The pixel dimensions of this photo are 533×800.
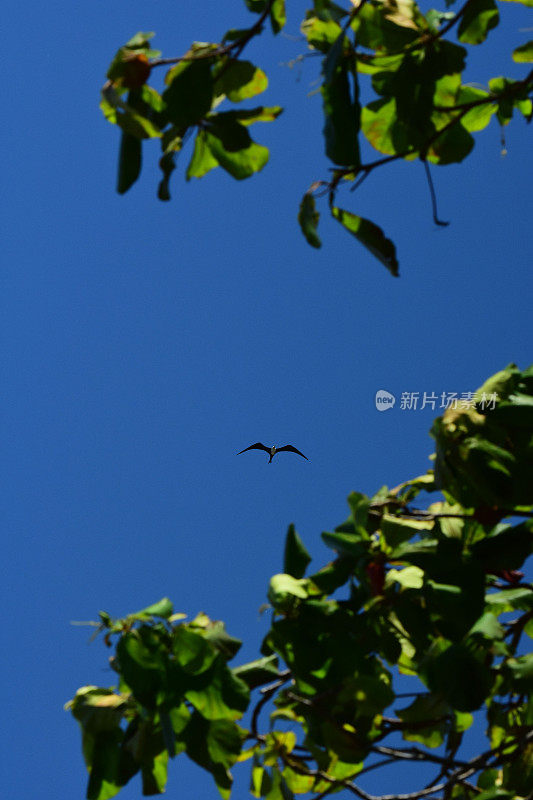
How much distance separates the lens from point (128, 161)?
197 cm

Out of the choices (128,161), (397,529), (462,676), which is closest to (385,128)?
(128,161)

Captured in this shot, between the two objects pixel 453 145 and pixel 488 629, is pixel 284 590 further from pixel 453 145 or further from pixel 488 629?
pixel 453 145

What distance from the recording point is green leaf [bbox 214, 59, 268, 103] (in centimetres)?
211

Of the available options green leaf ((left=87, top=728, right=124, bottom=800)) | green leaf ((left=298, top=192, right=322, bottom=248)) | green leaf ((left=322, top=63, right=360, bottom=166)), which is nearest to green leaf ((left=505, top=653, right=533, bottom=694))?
green leaf ((left=87, top=728, right=124, bottom=800))

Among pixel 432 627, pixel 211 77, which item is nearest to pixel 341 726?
pixel 432 627

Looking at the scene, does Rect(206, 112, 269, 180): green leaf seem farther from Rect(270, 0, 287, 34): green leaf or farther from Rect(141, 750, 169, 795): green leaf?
Rect(141, 750, 169, 795): green leaf

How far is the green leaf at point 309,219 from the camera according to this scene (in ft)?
7.13

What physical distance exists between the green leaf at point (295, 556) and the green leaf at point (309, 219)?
0.79m

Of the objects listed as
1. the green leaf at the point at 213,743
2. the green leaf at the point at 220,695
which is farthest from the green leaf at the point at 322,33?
the green leaf at the point at 213,743

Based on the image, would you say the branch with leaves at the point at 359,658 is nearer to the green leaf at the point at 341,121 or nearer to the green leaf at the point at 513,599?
the green leaf at the point at 513,599

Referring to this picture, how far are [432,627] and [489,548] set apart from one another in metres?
0.26

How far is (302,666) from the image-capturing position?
2.24m

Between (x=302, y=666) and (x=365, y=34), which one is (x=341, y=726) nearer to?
(x=302, y=666)

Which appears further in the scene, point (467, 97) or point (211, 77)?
point (467, 97)
